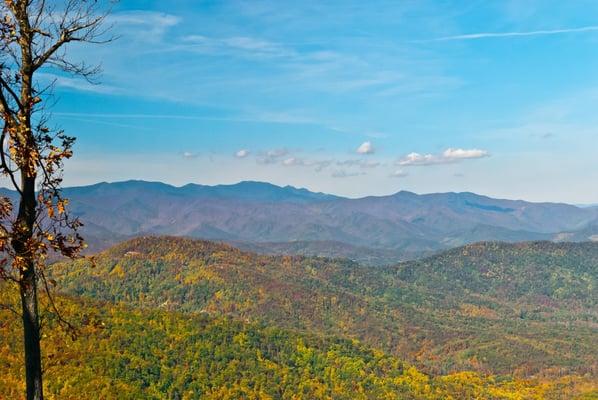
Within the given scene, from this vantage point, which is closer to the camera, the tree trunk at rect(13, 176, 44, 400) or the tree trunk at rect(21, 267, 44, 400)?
the tree trunk at rect(13, 176, 44, 400)

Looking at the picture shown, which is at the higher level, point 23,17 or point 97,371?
point 23,17

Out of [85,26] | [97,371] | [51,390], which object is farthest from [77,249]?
[97,371]

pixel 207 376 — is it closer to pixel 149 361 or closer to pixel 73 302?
pixel 149 361

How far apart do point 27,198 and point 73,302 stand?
19492 cm

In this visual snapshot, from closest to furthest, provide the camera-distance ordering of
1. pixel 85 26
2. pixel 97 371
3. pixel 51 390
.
A: pixel 85 26, pixel 51 390, pixel 97 371

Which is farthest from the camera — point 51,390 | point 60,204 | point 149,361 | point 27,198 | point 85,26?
point 149,361

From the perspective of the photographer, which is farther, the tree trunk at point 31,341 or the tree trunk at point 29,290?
the tree trunk at point 31,341

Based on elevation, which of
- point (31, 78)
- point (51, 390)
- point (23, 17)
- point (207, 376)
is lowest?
point (207, 376)

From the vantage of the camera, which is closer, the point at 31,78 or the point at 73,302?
the point at 31,78

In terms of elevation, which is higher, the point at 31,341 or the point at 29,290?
the point at 29,290

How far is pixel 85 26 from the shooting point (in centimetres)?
1897

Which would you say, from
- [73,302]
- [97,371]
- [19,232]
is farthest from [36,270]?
[73,302]

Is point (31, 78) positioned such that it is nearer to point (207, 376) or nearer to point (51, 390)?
point (51, 390)

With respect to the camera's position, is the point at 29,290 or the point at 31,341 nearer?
the point at 29,290
